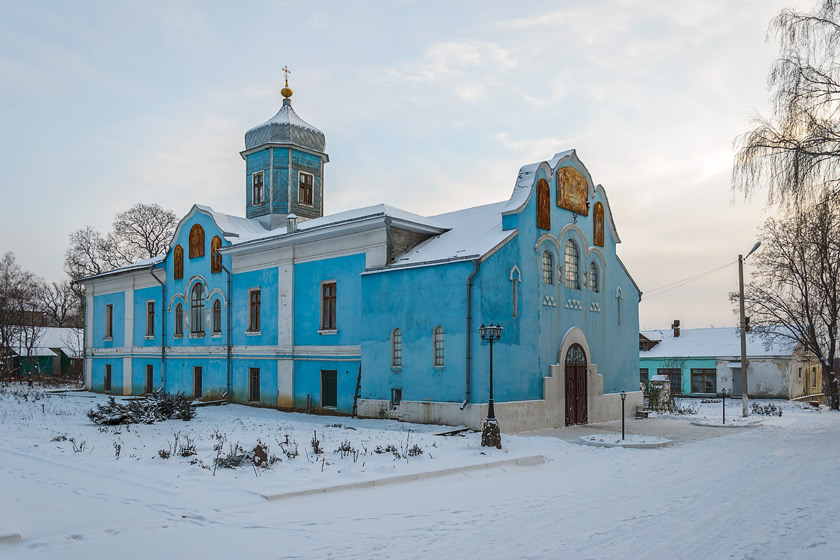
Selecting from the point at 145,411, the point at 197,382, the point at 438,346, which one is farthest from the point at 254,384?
the point at 438,346

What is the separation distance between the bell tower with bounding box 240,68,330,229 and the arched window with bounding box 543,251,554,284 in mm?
14254

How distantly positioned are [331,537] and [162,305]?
85.6 ft

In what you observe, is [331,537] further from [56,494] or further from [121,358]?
[121,358]

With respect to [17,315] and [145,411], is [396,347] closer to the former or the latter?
[145,411]

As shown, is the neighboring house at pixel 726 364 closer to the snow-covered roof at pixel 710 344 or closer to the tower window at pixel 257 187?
the snow-covered roof at pixel 710 344

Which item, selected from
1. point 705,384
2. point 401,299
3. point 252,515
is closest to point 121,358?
point 401,299

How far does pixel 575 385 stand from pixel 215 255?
15.1 meters

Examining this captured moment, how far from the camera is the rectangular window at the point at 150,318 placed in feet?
107

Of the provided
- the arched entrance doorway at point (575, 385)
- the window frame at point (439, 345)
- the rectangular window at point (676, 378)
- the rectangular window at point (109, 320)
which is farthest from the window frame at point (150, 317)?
the rectangular window at point (676, 378)

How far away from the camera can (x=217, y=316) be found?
28562mm

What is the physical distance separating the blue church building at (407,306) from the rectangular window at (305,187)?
1.25 ft

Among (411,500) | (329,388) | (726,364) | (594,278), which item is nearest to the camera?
(411,500)

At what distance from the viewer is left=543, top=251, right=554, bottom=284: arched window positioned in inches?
840

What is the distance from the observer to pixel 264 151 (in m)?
32.1
